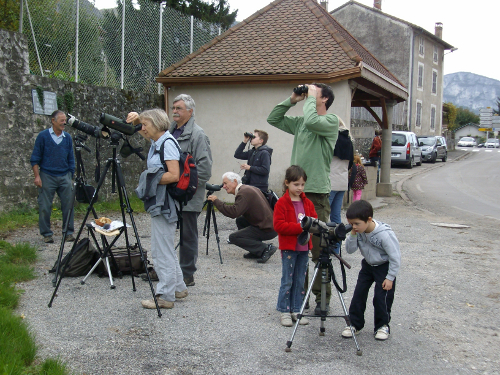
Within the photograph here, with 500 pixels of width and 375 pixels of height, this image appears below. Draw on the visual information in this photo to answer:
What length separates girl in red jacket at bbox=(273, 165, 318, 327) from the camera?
4266 mm

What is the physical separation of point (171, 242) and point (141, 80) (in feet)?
29.3

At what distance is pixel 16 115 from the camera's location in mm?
8828

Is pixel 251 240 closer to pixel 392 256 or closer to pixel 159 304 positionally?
pixel 159 304

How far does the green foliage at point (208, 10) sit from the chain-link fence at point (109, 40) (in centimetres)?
908

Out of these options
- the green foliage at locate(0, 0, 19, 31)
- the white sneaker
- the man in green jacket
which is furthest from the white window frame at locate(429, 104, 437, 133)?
the white sneaker

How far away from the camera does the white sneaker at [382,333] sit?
409 centimetres

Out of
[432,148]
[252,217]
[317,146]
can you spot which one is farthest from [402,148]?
[317,146]

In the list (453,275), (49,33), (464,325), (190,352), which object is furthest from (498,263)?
(49,33)

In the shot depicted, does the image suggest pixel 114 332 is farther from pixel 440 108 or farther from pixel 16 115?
pixel 440 108

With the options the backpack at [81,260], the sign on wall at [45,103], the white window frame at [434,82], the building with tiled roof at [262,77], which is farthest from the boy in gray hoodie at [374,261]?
the white window frame at [434,82]

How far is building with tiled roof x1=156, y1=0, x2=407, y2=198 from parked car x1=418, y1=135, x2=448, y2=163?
16865 millimetres

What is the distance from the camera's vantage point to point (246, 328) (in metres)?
4.28

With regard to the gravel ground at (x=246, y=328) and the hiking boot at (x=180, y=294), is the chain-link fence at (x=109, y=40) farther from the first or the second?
the hiking boot at (x=180, y=294)

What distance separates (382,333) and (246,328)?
3.73ft
